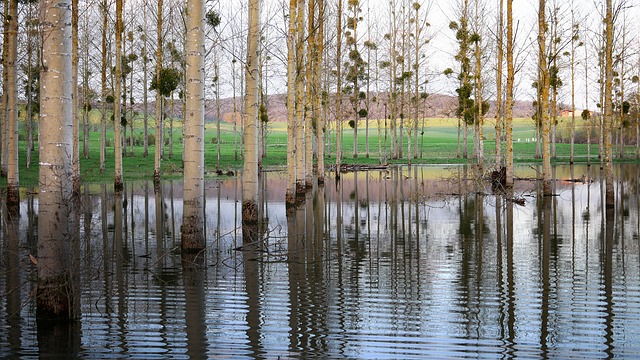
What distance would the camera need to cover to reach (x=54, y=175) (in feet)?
23.1

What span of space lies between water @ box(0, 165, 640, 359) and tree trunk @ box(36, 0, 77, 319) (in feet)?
0.87

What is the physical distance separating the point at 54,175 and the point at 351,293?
3.92 metres

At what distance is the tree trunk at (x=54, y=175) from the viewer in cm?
703

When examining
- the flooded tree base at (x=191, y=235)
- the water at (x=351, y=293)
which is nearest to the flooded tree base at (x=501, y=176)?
the water at (x=351, y=293)

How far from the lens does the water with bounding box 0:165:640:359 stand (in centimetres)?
625

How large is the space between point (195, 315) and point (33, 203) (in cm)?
1718

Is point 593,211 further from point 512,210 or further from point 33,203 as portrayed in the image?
point 33,203

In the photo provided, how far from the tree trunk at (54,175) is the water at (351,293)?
265mm

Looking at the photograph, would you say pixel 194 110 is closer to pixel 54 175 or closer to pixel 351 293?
pixel 54 175

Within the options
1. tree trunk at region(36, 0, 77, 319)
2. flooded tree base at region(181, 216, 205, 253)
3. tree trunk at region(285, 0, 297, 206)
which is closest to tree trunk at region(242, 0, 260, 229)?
flooded tree base at region(181, 216, 205, 253)

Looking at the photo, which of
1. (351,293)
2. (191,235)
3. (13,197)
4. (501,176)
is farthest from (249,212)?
(501,176)

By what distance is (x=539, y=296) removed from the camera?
8258 mm

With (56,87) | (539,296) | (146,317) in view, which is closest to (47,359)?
(146,317)

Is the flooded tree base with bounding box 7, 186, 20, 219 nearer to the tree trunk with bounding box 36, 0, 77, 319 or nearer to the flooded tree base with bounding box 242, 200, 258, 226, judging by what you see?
the flooded tree base with bounding box 242, 200, 258, 226
